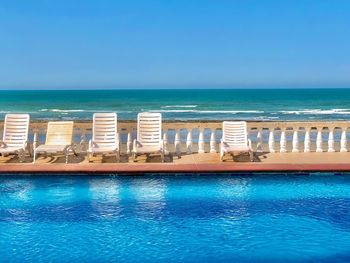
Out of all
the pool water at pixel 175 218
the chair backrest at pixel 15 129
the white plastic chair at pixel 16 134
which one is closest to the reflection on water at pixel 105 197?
the pool water at pixel 175 218

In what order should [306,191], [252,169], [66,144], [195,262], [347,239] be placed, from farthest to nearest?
[66,144], [252,169], [306,191], [347,239], [195,262]

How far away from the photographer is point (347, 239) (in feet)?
19.3

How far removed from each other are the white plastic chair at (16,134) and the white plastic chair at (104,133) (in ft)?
4.92

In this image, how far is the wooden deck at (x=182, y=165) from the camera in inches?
349

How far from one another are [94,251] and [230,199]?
2822mm

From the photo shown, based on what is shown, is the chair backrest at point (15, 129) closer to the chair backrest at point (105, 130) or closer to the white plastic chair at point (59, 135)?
the white plastic chair at point (59, 135)

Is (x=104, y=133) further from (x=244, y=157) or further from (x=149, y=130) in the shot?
(x=244, y=157)

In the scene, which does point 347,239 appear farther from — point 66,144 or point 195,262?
point 66,144

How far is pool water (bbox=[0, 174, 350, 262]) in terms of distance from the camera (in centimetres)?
548

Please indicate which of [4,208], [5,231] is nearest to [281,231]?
[5,231]

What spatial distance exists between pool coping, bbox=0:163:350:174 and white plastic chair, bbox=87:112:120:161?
102 cm

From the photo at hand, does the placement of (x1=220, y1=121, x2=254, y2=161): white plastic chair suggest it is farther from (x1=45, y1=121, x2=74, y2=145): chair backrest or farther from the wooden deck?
(x1=45, y1=121, x2=74, y2=145): chair backrest

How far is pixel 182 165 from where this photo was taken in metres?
9.15

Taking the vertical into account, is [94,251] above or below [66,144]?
below
